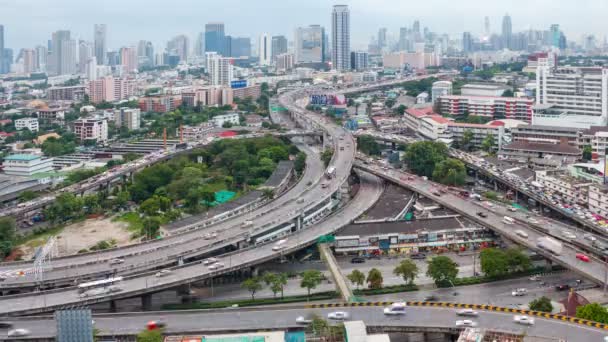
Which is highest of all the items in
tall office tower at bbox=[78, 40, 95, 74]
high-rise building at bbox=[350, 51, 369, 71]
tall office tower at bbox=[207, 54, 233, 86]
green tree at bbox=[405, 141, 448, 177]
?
tall office tower at bbox=[78, 40, 95, 74]

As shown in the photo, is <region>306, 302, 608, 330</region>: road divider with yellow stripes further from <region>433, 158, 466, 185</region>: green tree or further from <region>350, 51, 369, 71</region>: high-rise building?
<region>350, 51, 369, 71</region>: high-rise building

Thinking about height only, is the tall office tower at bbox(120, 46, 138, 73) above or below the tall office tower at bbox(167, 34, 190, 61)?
below

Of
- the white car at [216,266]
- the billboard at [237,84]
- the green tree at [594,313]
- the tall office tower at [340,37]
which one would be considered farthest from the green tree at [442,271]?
the tall office tower at [340,37]

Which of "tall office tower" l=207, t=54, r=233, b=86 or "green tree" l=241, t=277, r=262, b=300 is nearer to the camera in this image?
"green tree" l=241, t=277, r=262, b=300

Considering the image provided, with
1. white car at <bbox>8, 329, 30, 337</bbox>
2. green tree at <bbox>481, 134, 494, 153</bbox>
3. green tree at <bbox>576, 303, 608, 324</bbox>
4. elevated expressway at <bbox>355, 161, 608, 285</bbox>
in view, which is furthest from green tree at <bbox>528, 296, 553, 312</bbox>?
green tree at <bbox>481, 134, 494, 153</bbox>

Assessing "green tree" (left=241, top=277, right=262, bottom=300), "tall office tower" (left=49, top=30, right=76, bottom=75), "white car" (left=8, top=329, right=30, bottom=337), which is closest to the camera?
"white car" (left=8, top=329, right=30, bottom=337)

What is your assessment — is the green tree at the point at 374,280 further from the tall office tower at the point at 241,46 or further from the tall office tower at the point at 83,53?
the tall office tower at the point at 241,46

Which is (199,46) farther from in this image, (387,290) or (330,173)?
(387,290)
